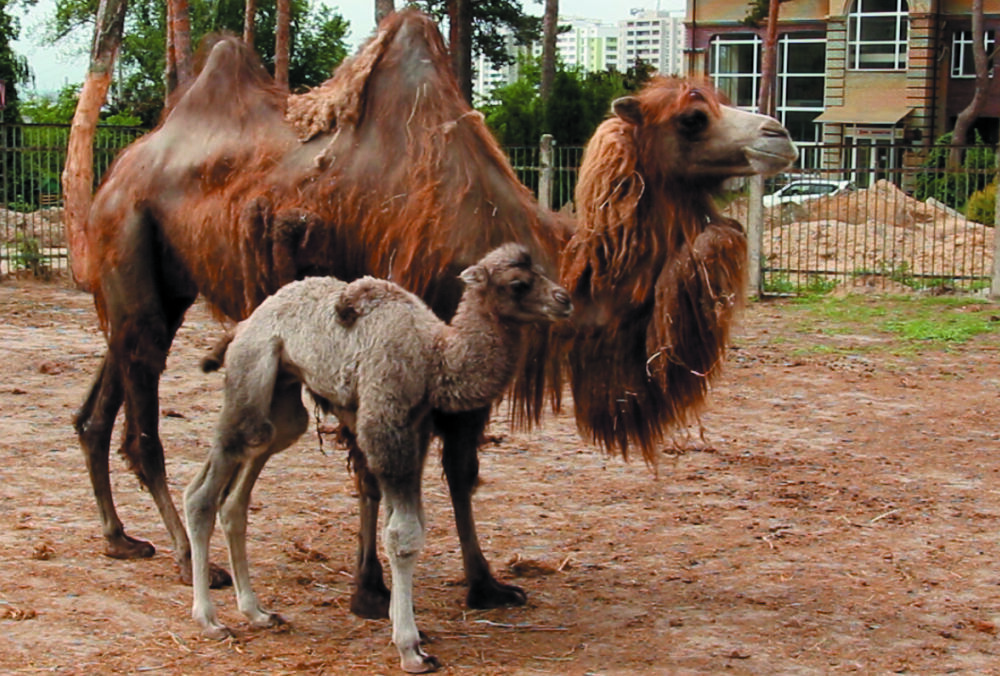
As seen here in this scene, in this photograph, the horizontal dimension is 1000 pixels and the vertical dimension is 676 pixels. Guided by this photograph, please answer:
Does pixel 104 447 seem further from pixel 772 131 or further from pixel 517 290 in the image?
pixel 772 131

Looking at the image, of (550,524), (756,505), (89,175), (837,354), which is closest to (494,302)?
(550,524)

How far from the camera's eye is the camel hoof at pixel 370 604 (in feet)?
17.4

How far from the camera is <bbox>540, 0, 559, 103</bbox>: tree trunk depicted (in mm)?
31250

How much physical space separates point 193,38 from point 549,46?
11.5 m

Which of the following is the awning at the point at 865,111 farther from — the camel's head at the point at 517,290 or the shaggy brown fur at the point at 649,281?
the camel's head at the point at 517,290

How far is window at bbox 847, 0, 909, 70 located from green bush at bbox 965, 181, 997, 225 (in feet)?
77.4

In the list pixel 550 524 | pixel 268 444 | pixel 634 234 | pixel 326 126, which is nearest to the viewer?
pixel 268 444

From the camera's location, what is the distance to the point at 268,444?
16.5 ft

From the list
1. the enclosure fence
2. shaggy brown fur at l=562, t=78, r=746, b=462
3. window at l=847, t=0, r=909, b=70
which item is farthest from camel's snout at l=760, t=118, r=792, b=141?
window at l=847, t=0, r=909, b=70

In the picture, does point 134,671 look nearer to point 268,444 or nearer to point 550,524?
point 268,444

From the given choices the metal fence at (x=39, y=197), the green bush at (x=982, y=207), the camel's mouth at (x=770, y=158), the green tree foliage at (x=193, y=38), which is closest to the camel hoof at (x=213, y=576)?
the camel's mouth at (x=770, y=158)

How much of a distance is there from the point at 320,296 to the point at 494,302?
25.7 inches

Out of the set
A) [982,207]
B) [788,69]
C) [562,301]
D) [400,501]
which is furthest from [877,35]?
[400,501]

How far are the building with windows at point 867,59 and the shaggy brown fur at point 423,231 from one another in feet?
→ 118
